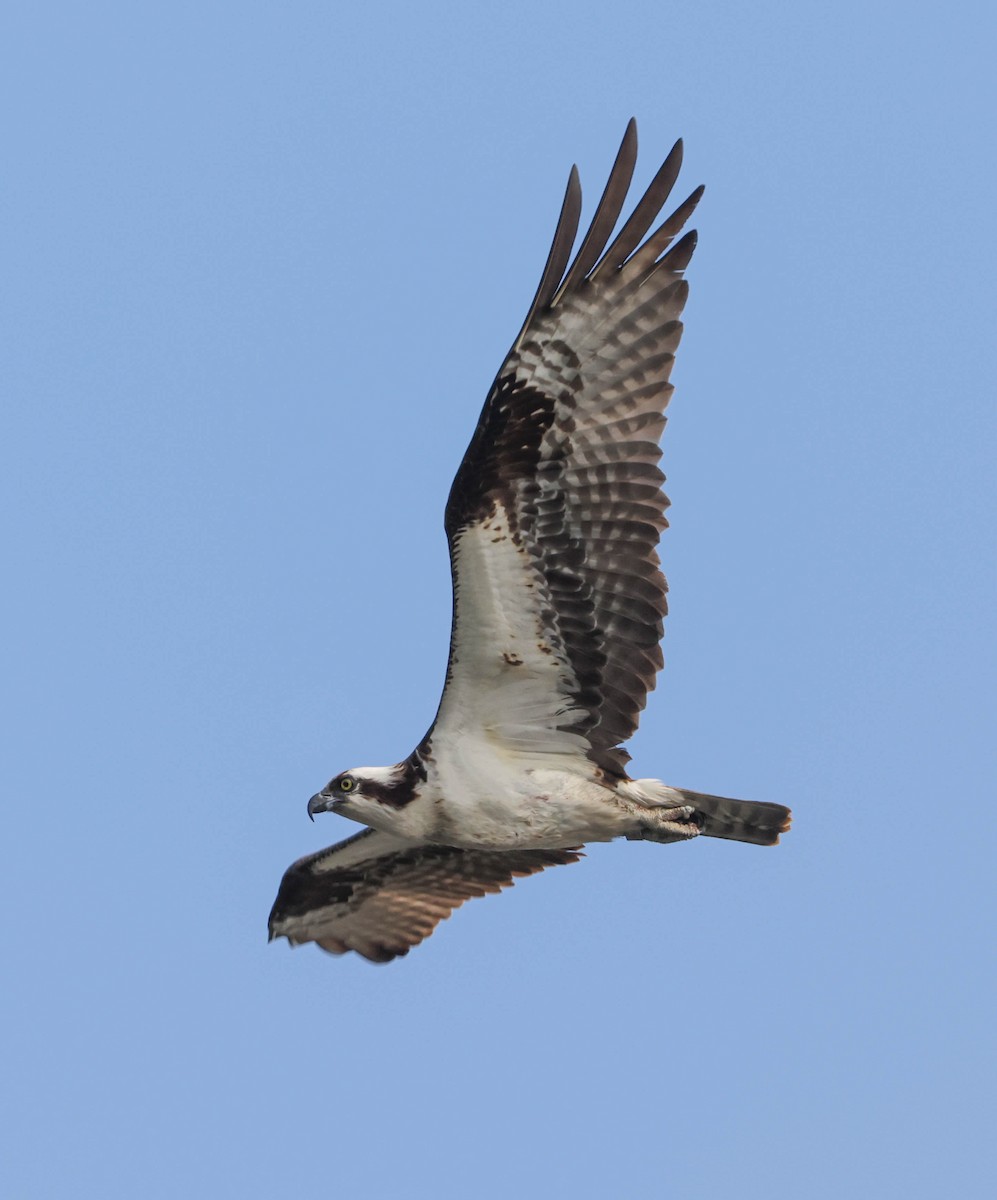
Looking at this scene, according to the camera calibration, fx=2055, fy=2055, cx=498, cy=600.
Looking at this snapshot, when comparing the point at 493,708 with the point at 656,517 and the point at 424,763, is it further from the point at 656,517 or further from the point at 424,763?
the point at 656,517

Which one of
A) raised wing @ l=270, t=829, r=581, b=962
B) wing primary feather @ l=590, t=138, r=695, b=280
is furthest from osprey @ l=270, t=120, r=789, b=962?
raised wing @ l=270, t=829, r=581, b=962

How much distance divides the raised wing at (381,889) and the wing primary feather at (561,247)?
4263mm

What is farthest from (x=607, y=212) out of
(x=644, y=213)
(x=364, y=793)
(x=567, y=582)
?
(x=364, y=793)

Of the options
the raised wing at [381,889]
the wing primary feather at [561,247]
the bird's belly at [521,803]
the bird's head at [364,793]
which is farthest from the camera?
the raised wing at [381,889]

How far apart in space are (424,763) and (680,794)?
1644 millimetres

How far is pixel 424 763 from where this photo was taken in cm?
1301

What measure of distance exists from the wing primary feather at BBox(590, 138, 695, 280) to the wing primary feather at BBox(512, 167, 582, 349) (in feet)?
0.99

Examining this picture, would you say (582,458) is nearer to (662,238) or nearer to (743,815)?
(662,238)

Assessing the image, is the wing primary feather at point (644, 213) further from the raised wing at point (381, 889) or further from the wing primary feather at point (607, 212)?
the raised wing at point (381, 889)

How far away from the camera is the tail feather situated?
43.2ft

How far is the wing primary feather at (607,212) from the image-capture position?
12094 mm

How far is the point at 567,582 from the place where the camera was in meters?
12.5

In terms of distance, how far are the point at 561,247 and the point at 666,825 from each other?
368 cm

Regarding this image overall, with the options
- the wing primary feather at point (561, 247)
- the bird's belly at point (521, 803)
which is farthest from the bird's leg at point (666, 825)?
the wing primary feather at point (561, 247)
